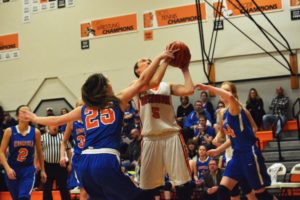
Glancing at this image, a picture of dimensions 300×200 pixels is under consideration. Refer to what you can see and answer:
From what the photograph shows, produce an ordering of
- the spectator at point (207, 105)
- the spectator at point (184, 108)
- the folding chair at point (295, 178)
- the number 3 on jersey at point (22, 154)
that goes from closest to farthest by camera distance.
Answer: the number 3 on jersey at point (22, 154) < the folding chair at point (295, 178) < the spectator at point (207, 105) < the spectator at point (184, 108)

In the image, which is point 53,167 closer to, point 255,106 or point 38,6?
point 255,106

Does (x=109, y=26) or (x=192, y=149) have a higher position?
(x=109, y=26)

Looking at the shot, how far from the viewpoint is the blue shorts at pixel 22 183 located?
23.6 feet

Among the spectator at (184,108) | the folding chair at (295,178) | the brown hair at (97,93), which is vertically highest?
the brown hair at (97,93)

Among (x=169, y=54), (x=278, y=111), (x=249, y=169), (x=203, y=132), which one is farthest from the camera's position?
(x=278, y=111)

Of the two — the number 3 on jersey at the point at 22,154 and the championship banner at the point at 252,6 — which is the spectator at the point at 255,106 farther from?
the number 3 on jersey at the point at 22,154

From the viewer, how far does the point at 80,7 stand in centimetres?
1680

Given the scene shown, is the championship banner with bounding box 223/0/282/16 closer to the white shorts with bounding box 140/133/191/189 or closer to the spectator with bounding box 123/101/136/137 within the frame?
the spectator with bounding box 123/101/136/137

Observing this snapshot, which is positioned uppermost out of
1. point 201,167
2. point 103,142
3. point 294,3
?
point 294,3

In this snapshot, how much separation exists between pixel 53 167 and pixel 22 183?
1967 mm

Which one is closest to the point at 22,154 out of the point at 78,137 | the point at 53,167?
the point at 78,137

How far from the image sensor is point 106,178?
4.04 meters

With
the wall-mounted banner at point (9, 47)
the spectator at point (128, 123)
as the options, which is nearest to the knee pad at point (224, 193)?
the spectator at point (128, 123)

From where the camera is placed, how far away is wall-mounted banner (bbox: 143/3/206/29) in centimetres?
1476
